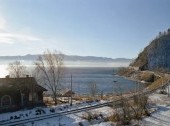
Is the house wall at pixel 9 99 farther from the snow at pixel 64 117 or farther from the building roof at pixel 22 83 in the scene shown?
the snow at pixel 64 117

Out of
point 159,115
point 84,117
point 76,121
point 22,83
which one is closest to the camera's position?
point 76,121

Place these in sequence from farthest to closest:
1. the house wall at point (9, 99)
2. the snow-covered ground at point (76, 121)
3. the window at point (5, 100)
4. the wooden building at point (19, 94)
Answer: the wooden building at point (19, 94) < the window at point (5, 100) < the house wall at point (9, 99) < the snow-covered ground at point (76, 121)

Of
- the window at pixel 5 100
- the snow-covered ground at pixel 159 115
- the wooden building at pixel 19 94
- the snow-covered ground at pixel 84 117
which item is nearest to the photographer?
the snow-covered ground at pixel 84 117

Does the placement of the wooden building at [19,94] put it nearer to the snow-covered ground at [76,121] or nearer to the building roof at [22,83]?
the building roof at [22,83]

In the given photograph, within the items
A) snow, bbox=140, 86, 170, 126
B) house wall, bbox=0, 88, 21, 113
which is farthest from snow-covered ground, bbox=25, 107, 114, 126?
house wall, bbox=0, 88, 21, 113

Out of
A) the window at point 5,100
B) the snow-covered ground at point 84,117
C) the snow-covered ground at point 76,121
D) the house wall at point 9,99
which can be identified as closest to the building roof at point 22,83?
the house wall at point 9,99

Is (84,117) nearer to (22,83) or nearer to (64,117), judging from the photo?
(64,117)

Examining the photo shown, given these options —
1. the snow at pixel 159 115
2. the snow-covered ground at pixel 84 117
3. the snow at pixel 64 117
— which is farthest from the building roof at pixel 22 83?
the snow at pixel 159 115

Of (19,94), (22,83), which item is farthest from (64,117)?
(22,83)

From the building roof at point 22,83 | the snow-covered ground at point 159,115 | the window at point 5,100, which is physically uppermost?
the building roof at point 22,83

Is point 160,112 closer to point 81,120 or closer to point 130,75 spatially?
point 81,120

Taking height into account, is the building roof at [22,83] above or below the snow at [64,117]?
above

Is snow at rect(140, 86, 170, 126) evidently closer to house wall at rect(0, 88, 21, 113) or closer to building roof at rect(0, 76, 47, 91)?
building roof at rect(0, 76, 47, 91)

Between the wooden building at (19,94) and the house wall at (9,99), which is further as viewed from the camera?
the wooden building at (19,94)
